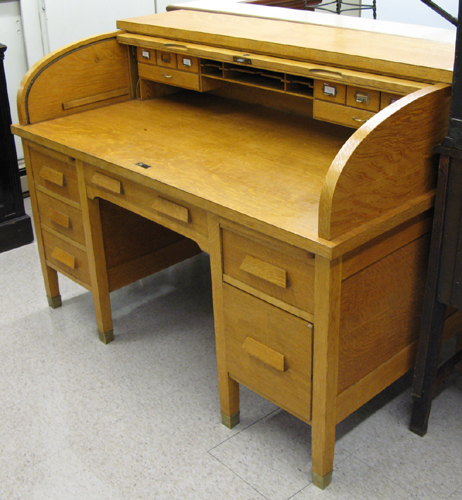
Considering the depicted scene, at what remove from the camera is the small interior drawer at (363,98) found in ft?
6.06

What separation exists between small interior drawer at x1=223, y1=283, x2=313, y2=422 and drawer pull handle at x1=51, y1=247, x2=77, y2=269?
882 millimetres

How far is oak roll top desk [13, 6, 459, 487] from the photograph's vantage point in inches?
65.4

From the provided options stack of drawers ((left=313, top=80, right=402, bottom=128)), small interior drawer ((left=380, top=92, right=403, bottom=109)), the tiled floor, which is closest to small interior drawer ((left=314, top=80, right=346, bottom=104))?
stack of drawers ((left=313, top=80, right=402, bottom=128))

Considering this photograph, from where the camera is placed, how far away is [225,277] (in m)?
1.92

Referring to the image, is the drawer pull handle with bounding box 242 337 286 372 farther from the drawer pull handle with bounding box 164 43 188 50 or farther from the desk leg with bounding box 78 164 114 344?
the drawer pull handle with bounding box 164 43 188 50

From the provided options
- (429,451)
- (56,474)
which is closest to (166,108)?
(56,474)

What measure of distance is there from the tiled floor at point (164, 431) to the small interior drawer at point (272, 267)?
1.89 ft

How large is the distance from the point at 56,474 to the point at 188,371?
24.7 inches

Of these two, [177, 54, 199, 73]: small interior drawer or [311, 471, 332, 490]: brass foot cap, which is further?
[177, 54, 199, 73]: small interior drawer

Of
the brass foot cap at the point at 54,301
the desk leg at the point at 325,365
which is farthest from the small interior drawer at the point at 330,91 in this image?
the brass foot cap at the point at 54,301

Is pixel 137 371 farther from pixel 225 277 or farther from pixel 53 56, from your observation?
pixel 53 56

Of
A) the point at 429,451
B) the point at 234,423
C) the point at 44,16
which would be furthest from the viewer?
the point at 44,16

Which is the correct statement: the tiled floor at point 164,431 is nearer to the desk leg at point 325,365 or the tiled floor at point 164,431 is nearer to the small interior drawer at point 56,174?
the desk leg at point 325,365

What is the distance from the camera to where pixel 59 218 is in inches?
101
